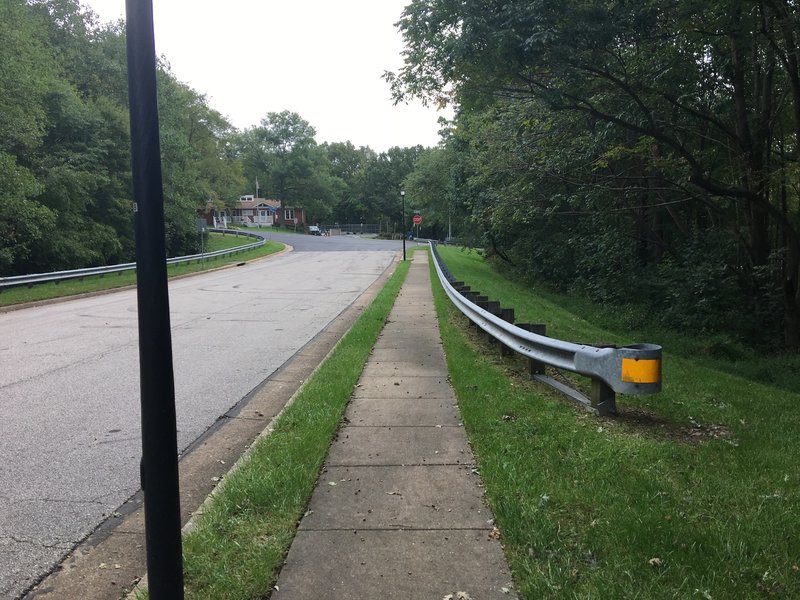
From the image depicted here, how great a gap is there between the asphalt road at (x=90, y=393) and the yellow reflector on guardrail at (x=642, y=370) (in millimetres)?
3934

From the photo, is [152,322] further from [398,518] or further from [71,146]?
[71,146]

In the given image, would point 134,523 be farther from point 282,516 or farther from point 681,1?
point 681,1

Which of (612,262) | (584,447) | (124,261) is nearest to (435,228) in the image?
(124,261)

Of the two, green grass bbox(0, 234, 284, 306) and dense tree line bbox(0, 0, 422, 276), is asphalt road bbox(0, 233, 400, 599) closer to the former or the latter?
green grass bbox(0, 234, 284, 306)

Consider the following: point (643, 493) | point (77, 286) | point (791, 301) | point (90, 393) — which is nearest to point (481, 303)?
point (90, 393)

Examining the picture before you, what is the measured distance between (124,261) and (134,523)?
33538mm

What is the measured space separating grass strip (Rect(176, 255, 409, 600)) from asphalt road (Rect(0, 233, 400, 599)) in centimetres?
87

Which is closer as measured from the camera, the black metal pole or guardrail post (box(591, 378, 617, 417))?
the black metal pole

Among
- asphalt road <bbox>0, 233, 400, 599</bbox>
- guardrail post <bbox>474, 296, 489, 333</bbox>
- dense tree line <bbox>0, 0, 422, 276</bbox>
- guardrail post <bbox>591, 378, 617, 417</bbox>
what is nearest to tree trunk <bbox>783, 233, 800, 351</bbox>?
guardrail post <bbox>474, 296, 489, 333</bbox>

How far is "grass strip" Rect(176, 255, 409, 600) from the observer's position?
295 centimetres

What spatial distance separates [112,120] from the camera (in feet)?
106

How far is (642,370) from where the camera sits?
4.64 m

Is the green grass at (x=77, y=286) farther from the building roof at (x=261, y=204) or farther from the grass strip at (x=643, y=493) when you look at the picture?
the building roof at (x=261, y=204)

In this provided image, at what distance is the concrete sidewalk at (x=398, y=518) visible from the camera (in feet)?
9.53
